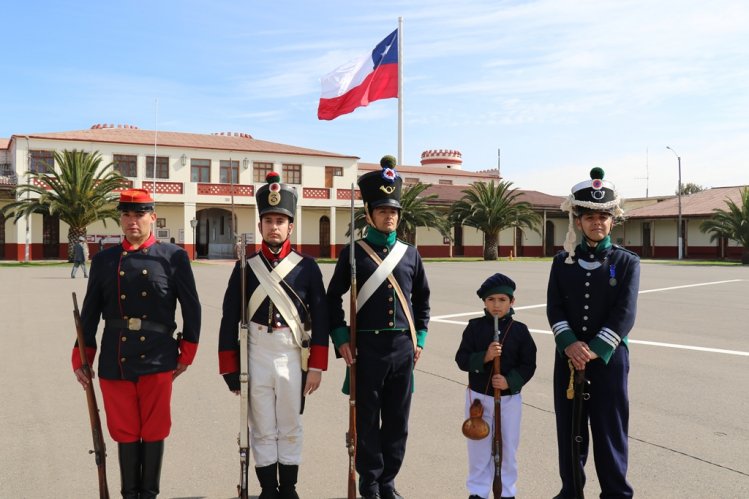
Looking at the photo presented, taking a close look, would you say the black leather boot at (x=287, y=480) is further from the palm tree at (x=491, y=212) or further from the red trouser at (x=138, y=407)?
the palm tree at (x=491, y=212)

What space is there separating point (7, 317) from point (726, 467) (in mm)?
11766

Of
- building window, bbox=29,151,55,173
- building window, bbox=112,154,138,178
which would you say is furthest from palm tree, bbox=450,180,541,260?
building window, bbox=29,151,55,173

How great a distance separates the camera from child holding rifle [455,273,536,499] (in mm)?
3510

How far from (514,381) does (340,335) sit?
1.06m

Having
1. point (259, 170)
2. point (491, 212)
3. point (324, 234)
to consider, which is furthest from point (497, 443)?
point (324, 234)

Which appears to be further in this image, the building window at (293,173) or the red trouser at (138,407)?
the building window at (293,173)

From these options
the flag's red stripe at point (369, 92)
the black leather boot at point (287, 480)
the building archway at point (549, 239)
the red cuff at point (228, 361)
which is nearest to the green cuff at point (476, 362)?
the black leather boot at point (287, 480)

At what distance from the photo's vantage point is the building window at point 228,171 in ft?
132

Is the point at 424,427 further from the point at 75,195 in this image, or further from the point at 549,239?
the point at 549,239

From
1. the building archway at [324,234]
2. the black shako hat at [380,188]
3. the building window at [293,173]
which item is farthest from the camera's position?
the building archway at [324,234]

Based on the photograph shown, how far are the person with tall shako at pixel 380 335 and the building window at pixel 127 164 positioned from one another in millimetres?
37218

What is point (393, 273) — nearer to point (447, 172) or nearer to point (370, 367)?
point (370, 367)

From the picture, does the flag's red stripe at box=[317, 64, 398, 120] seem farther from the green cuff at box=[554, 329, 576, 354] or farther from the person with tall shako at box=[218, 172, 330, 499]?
the green cuff at box=[554, 329, 576, 354]

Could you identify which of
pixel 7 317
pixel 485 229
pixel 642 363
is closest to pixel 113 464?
pixel 642 363
